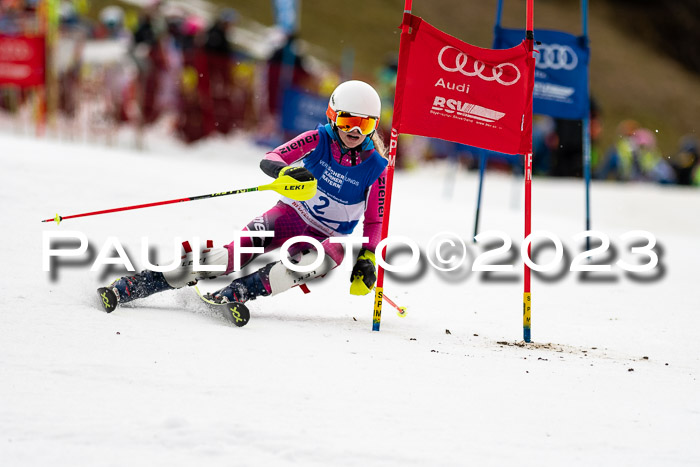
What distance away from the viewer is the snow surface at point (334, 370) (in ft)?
10.8

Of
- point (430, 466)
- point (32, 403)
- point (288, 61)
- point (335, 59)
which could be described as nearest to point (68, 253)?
point (32, 403)

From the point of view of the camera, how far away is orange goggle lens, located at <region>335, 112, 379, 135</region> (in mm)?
5492

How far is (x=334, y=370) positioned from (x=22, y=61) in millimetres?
11995

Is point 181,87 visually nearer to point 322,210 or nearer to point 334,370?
point 322,210

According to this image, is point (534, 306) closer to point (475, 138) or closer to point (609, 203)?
point (475, 138)

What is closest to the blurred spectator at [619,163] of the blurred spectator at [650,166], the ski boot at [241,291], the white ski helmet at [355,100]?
the blurred spectator at [650,166]

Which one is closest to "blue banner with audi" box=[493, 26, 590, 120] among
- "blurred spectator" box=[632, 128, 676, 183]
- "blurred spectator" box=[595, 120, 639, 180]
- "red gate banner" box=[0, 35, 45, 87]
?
"red gate banner" box=[0, 35, 45, 87]

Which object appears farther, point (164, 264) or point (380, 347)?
point (164, 264)

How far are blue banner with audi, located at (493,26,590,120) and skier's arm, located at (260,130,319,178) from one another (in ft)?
12.5

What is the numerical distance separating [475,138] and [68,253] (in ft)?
9.44

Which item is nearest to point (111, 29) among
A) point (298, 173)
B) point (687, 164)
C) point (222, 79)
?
point (222, 79)

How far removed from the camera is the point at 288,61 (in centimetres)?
1616

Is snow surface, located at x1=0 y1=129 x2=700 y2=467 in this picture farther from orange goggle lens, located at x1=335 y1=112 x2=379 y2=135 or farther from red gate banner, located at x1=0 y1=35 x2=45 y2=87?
red gate banner, located at x1=0 y1=35 x2=45 y2=87

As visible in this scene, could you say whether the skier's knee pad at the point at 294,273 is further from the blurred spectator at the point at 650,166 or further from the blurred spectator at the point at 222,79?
the blurred spectator at the point at 650,166
